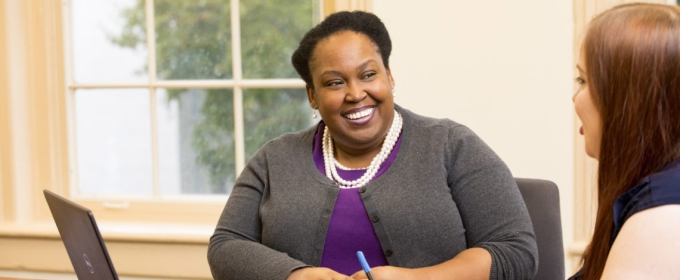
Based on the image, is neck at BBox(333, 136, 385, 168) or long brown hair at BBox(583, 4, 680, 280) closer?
long brown hair at BBox(583, 4, 680, 280)

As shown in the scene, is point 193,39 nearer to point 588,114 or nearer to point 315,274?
point 315,274

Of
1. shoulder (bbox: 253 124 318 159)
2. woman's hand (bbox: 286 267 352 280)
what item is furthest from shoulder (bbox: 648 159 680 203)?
shoulder (bbox: 253 124 318 159)

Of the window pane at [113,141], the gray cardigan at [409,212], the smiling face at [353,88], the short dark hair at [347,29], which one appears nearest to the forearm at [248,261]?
the gray cardigan at [409,212]

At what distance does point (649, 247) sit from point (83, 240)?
960 mm

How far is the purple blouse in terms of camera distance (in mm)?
1756

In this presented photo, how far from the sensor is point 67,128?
2.88 m

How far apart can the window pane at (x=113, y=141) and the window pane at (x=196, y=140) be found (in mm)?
75

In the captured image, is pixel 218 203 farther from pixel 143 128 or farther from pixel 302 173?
pixel 302 173

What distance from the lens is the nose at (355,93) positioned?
5.91 ft

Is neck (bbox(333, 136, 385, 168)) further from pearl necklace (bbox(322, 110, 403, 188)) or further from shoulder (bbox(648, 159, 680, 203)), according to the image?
shoulder (bbox(648, 159, 680, 203))

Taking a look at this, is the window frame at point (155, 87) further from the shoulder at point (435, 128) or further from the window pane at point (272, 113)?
the shoulder at point (435, 128)

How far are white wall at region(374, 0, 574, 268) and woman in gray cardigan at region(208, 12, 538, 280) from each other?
1.75ft

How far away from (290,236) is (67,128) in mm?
1452

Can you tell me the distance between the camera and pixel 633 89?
102 centimetres
